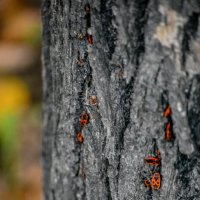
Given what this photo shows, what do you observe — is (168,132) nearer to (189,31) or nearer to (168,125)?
(168,125)

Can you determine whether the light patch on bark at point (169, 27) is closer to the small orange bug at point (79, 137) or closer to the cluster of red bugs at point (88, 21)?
the cluster of red bugs at point (88, 21)

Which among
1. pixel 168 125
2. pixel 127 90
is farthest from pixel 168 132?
pixel 127 90

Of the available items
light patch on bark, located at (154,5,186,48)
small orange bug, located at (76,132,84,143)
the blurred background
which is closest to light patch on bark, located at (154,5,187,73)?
light patch on bark, located at (154,5,186,48)

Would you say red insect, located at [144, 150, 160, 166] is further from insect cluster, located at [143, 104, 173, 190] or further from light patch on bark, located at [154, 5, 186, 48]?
light patch on bark, located at [154, 5, 186, 48]

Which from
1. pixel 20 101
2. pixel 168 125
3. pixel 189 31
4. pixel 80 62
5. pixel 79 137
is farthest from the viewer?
pixel 20 101

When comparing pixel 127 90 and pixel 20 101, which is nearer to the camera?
pixel 127 90

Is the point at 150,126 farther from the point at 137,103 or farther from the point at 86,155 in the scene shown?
the point at 86,155
